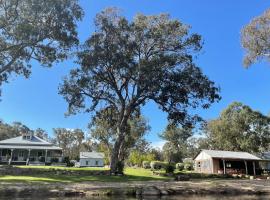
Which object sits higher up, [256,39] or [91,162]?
[256,39]

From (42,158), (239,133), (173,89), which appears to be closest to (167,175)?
(173,89)

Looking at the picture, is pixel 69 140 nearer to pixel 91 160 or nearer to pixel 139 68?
pixel 91 160

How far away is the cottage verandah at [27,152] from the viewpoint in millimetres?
51806

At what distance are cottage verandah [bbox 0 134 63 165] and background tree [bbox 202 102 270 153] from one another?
106 feet

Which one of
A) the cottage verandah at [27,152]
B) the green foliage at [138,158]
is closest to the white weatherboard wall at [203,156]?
the green foliage at [138,158]

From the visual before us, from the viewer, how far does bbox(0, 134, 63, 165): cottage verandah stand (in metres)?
51.8

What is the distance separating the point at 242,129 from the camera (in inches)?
2549

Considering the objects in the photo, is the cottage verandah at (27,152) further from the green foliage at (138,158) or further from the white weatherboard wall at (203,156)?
the white weatherboard wall at (203,156)

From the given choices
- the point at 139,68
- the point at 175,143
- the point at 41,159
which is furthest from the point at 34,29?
the point at 175,143

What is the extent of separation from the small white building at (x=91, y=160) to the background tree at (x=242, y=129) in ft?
79.2

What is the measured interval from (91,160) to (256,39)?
4404 centimetres

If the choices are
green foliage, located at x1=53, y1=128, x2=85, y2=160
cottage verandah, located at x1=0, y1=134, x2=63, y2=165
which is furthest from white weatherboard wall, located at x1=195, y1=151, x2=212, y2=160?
green foliage, located at x1=53, y1=128, x2=85, y2=160

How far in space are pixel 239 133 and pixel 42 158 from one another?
37.1 m

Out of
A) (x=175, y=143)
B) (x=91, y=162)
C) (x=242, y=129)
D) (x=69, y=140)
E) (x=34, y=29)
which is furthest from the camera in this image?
(x=69, y=140)
